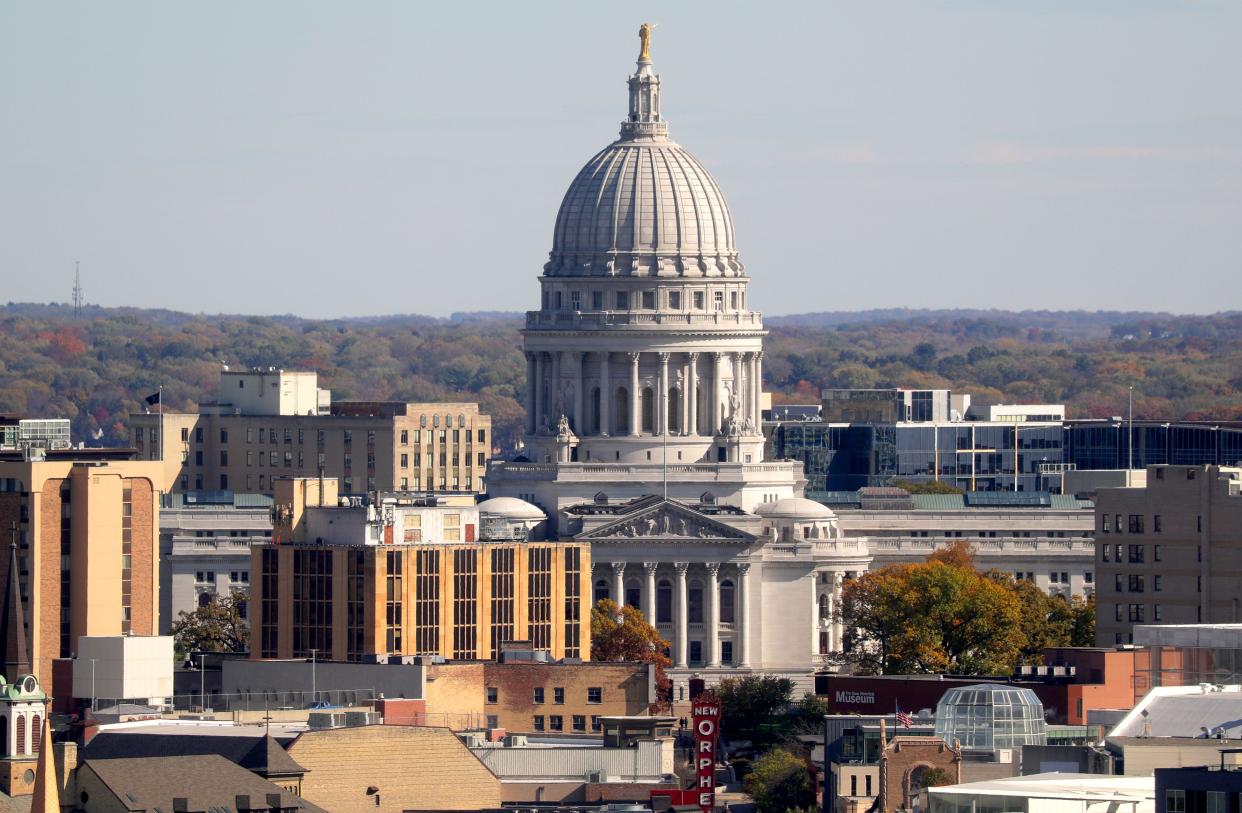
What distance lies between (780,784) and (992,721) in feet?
56.7

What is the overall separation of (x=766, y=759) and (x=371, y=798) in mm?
29078

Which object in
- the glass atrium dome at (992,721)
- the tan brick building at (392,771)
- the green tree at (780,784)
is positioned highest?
the glass atrium dome at (992,721)

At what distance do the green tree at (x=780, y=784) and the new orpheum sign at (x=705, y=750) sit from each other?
4349 mm

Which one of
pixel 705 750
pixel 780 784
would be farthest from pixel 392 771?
pixel 780 784

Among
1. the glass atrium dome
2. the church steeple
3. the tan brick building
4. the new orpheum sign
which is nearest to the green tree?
the new orpheum sign

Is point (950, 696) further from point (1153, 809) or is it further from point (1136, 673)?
point (1153, 809)

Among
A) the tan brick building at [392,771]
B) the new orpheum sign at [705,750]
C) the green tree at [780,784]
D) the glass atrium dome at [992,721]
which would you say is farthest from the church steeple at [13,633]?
the glass atrium dome at [992,721]

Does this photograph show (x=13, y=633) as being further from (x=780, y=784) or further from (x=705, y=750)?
(x=705, y=750)

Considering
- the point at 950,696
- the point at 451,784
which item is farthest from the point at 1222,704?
the point at 451,784

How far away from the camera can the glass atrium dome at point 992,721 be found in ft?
531

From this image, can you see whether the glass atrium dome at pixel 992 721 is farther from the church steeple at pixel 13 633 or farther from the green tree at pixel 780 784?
the church steeple at pixel 13 633

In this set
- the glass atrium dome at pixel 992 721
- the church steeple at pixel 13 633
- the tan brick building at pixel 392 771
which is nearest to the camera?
the glass atrium dome at pixel 992 721

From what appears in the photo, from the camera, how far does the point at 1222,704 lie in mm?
159125

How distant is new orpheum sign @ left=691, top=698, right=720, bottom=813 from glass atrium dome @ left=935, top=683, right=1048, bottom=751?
6836 millimetres
